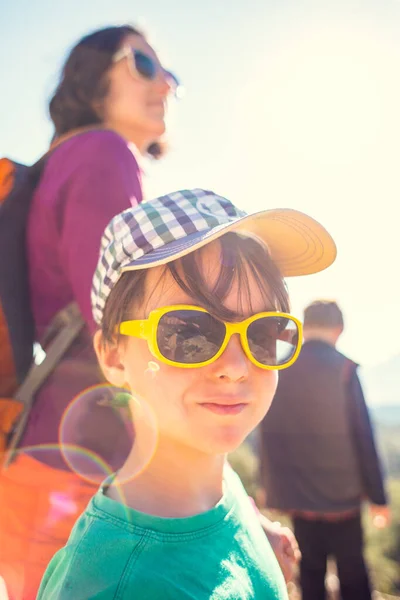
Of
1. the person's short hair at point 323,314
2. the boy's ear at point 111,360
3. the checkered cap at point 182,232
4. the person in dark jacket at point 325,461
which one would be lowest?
the person in dark jacket at point 325,461

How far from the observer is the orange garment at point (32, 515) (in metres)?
1.28

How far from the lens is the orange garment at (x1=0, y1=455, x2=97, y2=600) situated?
4.21 feet

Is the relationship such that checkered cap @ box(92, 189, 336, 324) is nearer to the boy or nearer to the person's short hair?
the boy

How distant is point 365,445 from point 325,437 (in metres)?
0.29

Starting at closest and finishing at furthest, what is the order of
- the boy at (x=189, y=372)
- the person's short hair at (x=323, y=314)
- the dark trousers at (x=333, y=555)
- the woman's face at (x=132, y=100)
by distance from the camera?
the boy at (x=189, y=372)
the woman's face at (x=132, y=100)
the dark trousers at (x=333, y=555)
the person's short hair at (x=323, y=314)

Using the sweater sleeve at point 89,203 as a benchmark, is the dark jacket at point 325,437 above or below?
below

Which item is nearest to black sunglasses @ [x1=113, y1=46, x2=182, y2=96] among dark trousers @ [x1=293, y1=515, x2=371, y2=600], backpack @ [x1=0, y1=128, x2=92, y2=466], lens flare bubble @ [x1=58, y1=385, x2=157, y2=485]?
backpack @ [x1=0, y1=128, x2=92, y2=466]

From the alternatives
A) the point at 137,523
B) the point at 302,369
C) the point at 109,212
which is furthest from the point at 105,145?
the point at 302,369

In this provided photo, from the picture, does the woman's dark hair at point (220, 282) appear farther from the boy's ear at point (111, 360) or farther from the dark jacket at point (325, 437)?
the dark jacket at point (325, 437)

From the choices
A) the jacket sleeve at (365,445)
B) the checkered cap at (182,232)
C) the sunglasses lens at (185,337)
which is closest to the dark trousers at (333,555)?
the jacket sleeve at (365,445)

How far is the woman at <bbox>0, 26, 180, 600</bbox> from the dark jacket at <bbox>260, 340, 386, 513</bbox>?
2.25 meters

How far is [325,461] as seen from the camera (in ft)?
11.1

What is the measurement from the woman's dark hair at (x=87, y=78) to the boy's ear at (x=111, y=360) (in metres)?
1.09

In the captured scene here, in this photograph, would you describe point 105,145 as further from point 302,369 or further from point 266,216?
point 302,369
